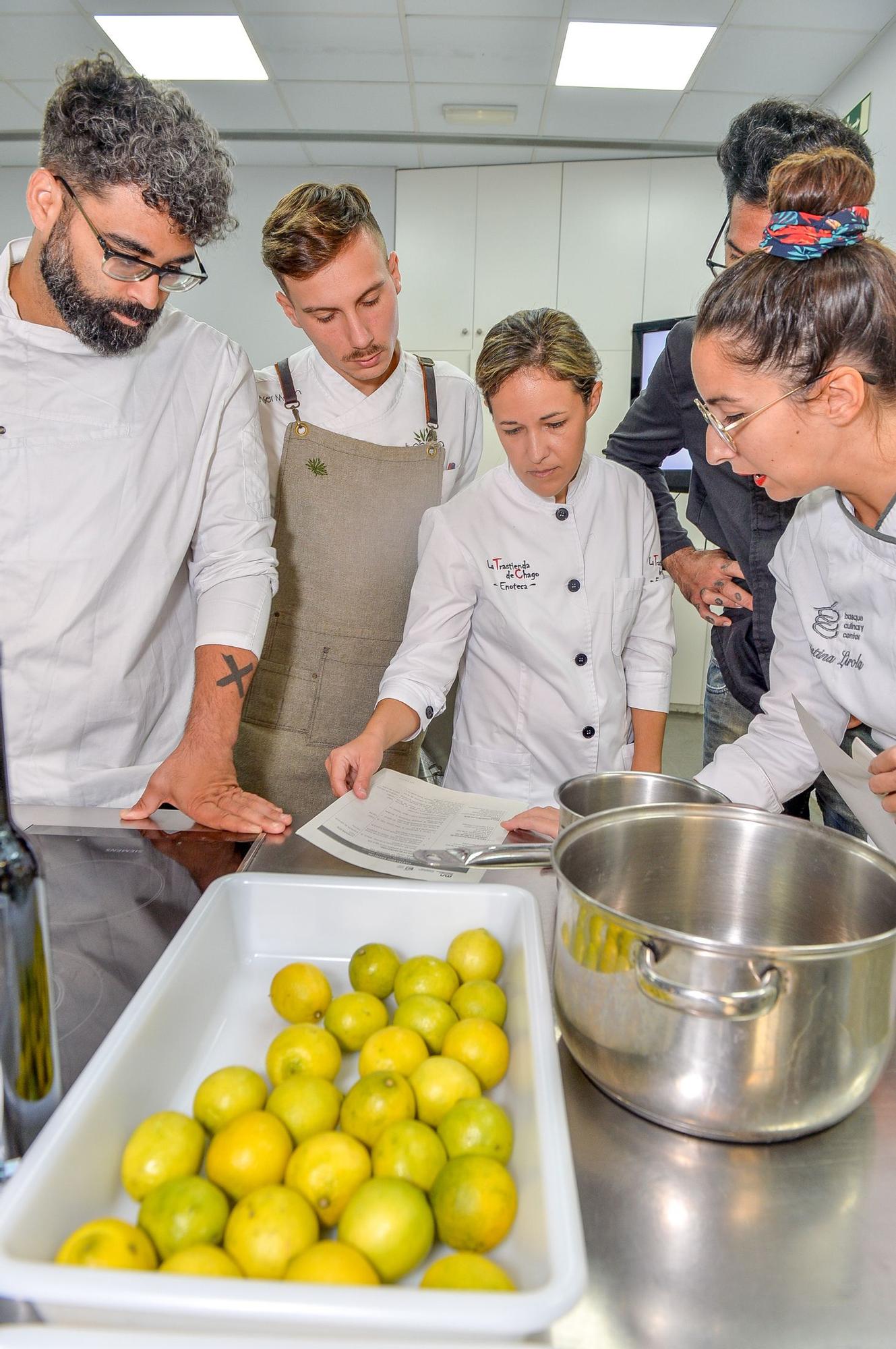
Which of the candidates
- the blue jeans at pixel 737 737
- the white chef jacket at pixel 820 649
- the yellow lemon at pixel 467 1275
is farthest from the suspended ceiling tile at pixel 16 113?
the yellow lemon at pixel 467 1275

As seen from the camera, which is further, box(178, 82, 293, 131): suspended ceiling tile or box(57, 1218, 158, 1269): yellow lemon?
box(178, 82, 293, 131): suspended ceiling tile

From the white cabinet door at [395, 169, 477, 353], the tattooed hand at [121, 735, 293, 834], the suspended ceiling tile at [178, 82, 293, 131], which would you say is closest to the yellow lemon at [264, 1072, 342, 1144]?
the tattooed hand at [121, 735, 293, 834]

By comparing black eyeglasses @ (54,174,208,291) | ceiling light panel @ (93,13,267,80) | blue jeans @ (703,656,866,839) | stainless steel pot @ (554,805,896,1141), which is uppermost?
ceiling light panel @ (93,13,267,80)

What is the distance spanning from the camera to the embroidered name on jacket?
1.72 metres

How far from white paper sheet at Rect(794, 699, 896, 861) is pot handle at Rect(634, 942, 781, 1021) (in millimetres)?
492

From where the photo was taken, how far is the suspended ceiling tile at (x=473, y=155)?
4.78 meters

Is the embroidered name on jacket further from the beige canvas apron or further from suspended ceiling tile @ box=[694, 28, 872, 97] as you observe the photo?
suspended ceiling tile @ box=[694, 28, 872, 97]

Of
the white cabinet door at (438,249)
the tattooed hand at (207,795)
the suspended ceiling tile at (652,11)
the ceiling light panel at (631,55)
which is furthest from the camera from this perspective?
the white cabinet door at (438,249)

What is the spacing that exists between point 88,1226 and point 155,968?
0.77ft

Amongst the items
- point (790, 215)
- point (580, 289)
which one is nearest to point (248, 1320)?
point (790, 215)

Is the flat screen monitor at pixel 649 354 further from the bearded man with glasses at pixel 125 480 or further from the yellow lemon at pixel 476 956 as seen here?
the yellow lemon at pixel 476 956

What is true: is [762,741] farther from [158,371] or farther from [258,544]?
[158,371]

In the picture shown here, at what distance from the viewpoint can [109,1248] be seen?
47 cm

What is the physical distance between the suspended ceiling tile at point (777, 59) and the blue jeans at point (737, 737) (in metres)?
2.87
